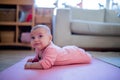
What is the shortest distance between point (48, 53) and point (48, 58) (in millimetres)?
36

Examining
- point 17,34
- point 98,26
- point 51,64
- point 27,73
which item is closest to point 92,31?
point 98,26

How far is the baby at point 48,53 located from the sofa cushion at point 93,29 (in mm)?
1088

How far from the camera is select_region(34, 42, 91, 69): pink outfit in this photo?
4.35 feet

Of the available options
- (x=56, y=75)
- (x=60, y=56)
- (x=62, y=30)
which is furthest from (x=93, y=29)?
(x=56, y=75)

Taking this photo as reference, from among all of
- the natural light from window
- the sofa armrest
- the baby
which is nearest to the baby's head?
the baby

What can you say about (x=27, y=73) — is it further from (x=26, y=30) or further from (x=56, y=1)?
(x=56, y=1)

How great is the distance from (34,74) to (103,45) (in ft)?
5.61

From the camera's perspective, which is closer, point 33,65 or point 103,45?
point 33,65

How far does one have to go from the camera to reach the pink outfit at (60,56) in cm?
133

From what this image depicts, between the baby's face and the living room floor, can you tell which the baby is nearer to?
the baby's face

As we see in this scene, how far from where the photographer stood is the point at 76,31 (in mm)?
2629

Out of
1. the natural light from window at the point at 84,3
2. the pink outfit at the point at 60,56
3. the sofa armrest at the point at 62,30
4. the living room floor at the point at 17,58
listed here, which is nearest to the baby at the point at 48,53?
the pink outfit at the point at 60,56

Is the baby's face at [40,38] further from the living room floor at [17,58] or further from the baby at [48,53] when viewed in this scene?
the living room floor at [17,58]

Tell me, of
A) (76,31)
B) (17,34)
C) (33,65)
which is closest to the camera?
(33,65)
